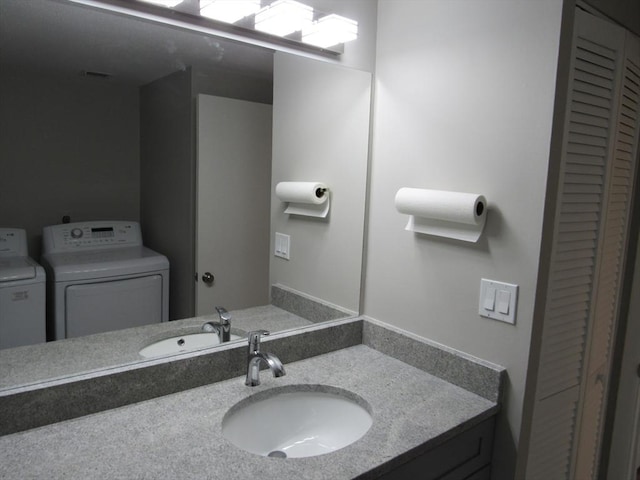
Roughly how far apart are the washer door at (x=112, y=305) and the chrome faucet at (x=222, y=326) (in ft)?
0.60

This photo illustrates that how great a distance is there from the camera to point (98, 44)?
50.6 inches

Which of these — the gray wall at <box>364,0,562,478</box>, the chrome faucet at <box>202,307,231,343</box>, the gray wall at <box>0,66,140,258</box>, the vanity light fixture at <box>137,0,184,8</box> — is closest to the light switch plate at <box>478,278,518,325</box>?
the gray wall at <box>364,0,562,478</box>

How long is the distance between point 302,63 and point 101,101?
0.74 metres

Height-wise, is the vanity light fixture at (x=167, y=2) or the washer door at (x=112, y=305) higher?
the vanity light fixture at (x=167, y=2)

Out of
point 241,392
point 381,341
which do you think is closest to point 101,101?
point 241,392

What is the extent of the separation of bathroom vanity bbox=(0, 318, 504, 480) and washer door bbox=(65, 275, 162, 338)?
5.6 inches

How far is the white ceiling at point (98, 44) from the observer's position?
1.17 metres

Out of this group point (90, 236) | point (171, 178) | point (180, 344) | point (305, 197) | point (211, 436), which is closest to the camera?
point (211, 436)

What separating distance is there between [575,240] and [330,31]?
3.65 feet

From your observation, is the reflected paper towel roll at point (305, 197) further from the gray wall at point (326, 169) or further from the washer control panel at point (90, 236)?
the washer control panel at point (90, 236)

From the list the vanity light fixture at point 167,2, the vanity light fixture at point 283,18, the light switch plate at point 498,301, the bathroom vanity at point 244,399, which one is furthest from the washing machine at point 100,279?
the light switch plate at point 498,301


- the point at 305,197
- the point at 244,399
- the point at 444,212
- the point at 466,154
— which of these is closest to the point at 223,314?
the point at 244,399

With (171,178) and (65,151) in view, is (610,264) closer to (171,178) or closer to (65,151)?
(171,178)

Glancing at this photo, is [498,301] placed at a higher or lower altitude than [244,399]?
higher
